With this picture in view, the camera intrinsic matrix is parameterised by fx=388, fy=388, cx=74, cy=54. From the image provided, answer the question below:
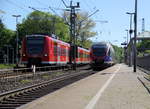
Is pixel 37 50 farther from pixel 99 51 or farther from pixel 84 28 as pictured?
pixel 84 28

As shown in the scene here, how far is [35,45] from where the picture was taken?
120 feet

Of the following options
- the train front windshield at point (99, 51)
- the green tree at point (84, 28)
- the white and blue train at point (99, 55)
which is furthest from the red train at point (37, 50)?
the green tree at point (84, 28)

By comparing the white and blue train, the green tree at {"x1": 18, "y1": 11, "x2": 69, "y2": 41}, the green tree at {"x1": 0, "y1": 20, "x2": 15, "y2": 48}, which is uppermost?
the green tree at {"x1": 18, "y1": 11, "x2": 69, "y2": 41}

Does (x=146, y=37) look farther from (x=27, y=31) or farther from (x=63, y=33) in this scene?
(x=27, y=31)

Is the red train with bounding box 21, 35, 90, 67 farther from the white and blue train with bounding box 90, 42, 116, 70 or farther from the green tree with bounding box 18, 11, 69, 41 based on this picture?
the green tree with bounding box 18, 11, 69, 41

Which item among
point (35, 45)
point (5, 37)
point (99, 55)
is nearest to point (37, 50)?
point (35, 45)

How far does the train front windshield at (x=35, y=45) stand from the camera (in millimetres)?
36562

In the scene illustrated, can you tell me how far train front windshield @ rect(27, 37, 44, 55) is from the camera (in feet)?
120

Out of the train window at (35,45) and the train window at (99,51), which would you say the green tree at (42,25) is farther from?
the train window at (35,45)

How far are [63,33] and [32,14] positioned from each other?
959 centimetres

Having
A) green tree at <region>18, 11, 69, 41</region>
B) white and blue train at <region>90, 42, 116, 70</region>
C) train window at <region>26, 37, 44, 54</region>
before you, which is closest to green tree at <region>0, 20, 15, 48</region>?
green tree at <region>18, 11, 69, 41</region>

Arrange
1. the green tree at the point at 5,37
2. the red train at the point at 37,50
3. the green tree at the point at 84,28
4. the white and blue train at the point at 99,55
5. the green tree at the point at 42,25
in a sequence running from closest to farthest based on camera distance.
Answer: the red train at the point at 37,50, the white and blue train at the point at 99,55, the green tree at the point at 84,28, the green tree at the point at 42,25, the green tree at the point at 5,37

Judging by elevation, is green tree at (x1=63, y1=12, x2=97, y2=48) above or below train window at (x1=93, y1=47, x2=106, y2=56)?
above

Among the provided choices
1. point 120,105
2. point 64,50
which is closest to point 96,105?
point 120,105
